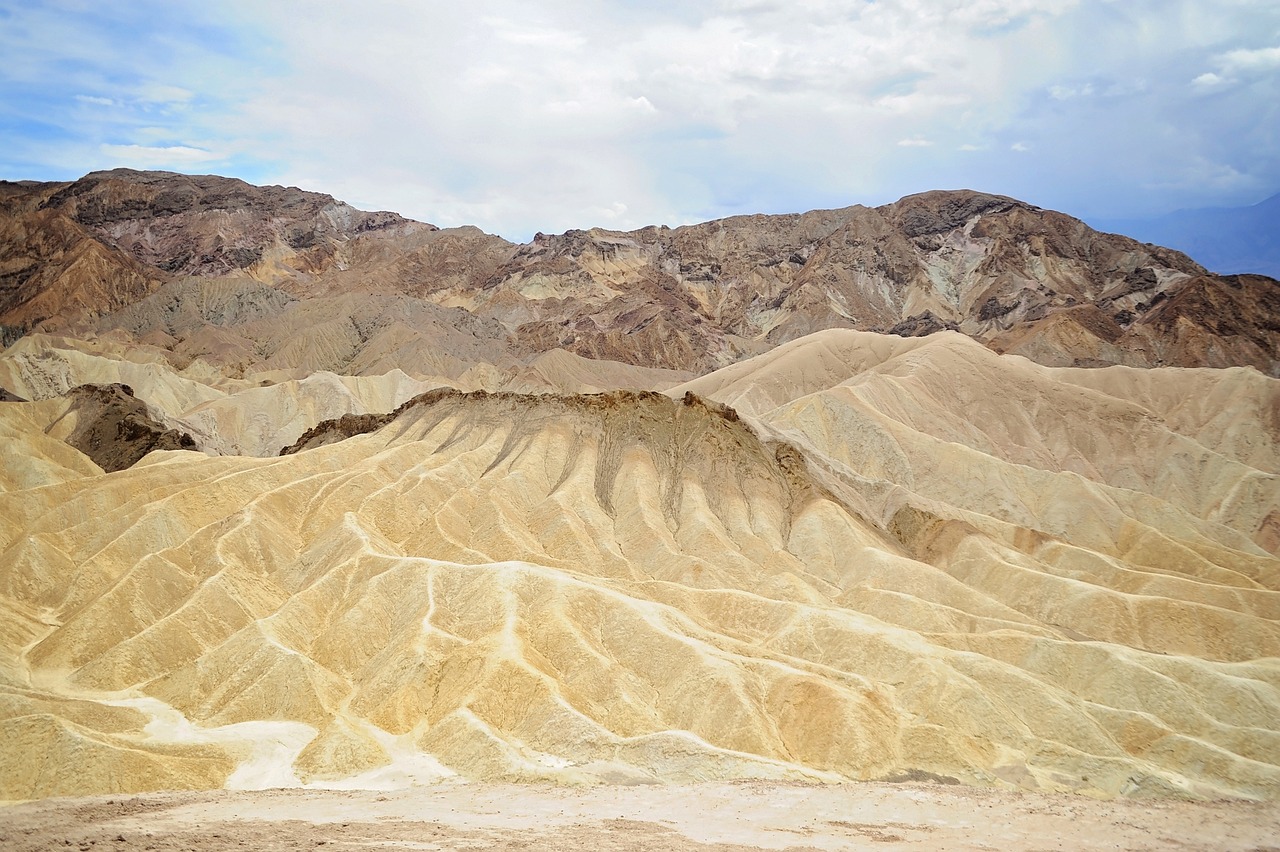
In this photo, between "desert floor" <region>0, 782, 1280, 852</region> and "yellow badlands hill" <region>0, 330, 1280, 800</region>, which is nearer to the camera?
"desert floor" <region>0, 782, 1280, 852</region>

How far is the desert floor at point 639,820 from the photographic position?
97.6 feet

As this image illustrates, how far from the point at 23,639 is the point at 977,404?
109 metres

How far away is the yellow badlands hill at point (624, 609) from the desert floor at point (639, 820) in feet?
14.7

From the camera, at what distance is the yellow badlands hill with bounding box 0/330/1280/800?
4553 centimetres

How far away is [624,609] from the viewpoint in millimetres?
56469

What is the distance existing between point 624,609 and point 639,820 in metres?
22.1

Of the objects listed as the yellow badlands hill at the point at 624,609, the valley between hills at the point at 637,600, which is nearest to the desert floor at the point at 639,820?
the valley between hills at the point at 637,600

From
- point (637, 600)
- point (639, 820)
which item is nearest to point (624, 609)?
point (637, 600)

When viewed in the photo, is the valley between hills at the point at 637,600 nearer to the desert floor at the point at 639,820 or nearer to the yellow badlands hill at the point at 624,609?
the yellow badlands hill at the point at 624,609

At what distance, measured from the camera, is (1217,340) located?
177m

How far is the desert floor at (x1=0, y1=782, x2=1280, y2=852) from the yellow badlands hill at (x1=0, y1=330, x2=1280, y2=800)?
14.7ft

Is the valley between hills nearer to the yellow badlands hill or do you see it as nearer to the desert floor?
the yellow badlands hill

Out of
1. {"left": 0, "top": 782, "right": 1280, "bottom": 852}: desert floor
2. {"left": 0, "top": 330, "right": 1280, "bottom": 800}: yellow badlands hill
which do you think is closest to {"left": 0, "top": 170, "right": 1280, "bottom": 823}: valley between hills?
{"left": 0, "top": 330, "right": 1280, "bottom": 800}: yellow badlands hill

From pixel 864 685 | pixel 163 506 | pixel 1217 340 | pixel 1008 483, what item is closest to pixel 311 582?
pixel 163 506
